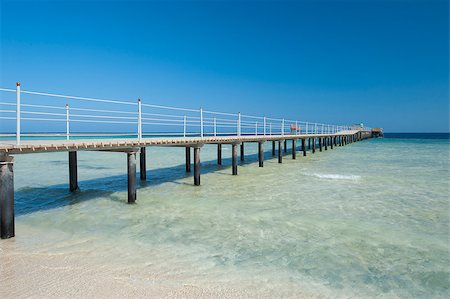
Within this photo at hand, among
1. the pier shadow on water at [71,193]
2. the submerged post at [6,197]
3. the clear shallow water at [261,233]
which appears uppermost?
the submerged post at [6,197]

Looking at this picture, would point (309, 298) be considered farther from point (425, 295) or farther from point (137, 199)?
point (137, 199)

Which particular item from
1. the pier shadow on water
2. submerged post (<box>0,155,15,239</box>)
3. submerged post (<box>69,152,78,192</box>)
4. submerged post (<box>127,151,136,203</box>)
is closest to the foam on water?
the pier shadow on water

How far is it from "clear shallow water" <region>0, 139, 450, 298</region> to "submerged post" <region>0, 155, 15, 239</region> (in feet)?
0.96

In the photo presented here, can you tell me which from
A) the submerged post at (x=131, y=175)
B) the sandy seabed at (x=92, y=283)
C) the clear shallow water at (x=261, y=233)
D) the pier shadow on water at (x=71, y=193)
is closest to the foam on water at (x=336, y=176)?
the clear shallow water at (x=261, y=233)

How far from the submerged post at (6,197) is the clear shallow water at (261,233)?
0.29 meters

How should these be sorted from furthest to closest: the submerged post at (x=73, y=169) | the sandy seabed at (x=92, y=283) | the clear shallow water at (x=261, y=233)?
the submerged post at (x=73, y=169) < the clear shallow water at (x=261, y=233) < the sandy seabed at (x=92, y=283)

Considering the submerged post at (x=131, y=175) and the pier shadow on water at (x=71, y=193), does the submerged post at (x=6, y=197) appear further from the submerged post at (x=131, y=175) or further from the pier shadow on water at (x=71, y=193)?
the submerged post at (x=131, y=175)

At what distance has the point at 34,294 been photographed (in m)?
3.85

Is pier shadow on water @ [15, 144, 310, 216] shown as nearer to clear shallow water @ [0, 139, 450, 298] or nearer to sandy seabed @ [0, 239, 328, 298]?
clear shallow water @ [0, 139, 450, 298]

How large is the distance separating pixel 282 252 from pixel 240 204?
3549 millimetres

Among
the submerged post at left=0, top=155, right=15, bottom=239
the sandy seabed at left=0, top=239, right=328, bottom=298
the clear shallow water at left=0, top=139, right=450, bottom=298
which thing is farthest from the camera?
the submerged post at left=0, top=155, right=15, bottom=239

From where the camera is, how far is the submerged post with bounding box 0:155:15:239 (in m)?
5.80

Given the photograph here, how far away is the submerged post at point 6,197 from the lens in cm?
580

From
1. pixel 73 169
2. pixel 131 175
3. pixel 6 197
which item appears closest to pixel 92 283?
pixel 6 197
